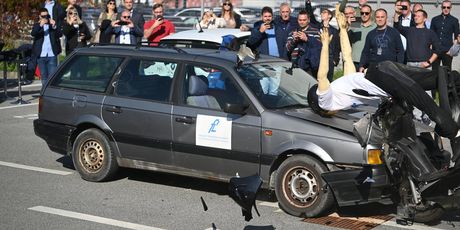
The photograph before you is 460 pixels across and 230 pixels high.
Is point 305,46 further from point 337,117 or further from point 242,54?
point 337,117

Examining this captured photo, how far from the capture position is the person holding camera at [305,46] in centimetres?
1160

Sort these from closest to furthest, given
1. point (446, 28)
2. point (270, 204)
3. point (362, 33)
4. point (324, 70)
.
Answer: point (324, 70)
point (270, 204)
point (362, 33)
point (446, 28)

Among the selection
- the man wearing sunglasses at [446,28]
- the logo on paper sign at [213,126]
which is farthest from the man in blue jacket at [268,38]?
the logo on paper sign at [213,126]

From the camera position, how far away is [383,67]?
279 inches

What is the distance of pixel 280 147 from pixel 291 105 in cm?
Result: 65

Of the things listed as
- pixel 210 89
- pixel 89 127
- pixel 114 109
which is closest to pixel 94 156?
pixel 89 127

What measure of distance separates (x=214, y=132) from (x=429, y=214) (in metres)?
2.24

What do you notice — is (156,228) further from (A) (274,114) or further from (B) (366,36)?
(B) (366,36)

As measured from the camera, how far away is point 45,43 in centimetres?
1566

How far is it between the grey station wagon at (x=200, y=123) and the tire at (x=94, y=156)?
11 millimetres

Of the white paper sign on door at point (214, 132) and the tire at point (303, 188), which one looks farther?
the white paper sign on door at point (214, 132)

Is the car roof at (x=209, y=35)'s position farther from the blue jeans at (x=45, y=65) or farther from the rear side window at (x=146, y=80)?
the rear side window at (x=146, y=80)

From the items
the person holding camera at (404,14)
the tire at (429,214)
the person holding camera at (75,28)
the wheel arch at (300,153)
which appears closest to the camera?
the tire at (429,214)

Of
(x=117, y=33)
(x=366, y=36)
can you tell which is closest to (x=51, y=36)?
(x=117, y=33)
